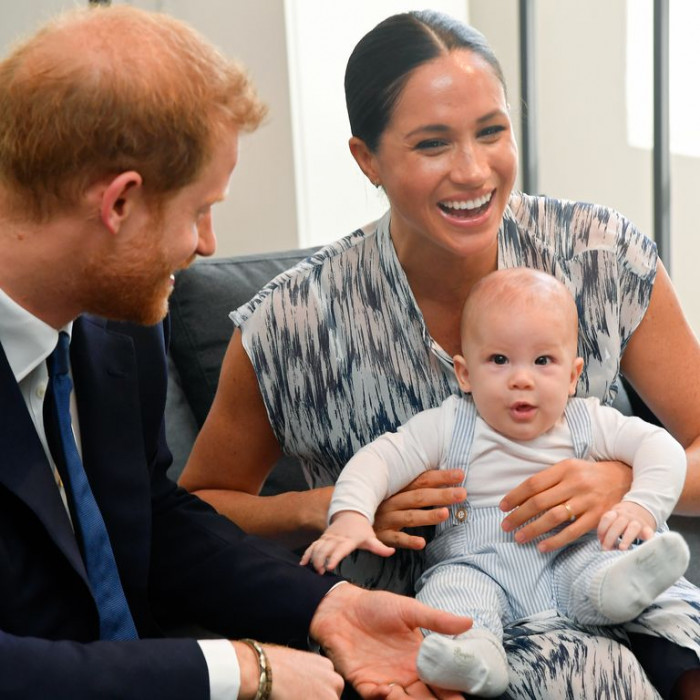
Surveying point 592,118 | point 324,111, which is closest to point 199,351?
point 324,111

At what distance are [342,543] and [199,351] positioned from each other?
842 mm

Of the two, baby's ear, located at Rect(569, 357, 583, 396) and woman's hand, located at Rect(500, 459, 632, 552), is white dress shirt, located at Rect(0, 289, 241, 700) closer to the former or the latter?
woman's hand, located at Rect(500, 459, 632, 552)

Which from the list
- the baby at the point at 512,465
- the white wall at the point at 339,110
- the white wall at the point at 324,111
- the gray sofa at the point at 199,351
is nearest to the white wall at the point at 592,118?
the white wall at the point at 339,110

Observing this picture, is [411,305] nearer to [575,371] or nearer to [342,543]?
[575,371]

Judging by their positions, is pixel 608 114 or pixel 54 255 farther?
pixel 608 114

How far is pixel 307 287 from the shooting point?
207cm

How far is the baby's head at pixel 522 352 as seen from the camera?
1789 mm

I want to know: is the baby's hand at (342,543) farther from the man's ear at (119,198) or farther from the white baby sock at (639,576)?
the man's ear at (119,198)

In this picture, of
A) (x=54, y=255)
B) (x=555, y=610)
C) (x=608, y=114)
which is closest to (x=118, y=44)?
(x=54, y=255)

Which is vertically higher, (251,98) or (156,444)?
(251,98)

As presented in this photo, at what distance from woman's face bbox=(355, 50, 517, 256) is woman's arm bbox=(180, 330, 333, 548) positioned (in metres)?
0.43

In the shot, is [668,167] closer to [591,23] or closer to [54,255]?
[591,23]

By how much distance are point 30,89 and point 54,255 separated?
20 centimetres

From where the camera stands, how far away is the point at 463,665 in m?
1.47
